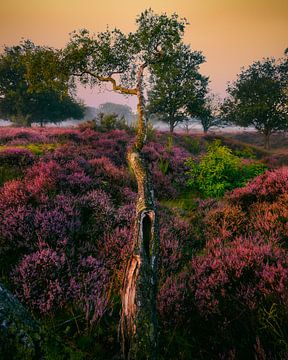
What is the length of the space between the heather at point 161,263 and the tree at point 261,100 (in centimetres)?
2754

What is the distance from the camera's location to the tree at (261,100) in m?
31.0

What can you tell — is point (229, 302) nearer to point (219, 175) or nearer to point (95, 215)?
point (95, 215)

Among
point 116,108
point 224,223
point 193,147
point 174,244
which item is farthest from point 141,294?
point 116,108

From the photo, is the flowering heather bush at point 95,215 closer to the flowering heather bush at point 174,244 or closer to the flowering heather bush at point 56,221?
the flowering heather bush at point 56,221

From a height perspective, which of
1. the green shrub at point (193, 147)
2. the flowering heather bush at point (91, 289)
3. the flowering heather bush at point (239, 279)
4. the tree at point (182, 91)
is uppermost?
the tree at point (182, 91)

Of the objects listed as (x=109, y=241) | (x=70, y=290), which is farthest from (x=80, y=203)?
(x=70, y=290)

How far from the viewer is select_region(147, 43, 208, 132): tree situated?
1126 inches

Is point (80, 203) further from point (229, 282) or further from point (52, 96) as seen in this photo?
point (52, 96)

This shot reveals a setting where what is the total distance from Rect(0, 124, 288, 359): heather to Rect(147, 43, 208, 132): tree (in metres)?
22.9

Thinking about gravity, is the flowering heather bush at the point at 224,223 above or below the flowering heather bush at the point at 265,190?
below

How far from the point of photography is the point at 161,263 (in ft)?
14.5

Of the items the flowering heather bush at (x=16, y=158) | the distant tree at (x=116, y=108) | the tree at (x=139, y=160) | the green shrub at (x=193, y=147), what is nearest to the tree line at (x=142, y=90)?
the tree at (x=139, y=160)

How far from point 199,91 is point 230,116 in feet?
24.2

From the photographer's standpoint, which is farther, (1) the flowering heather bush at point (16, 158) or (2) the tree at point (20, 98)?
(2) the tree at point (20, 98)
